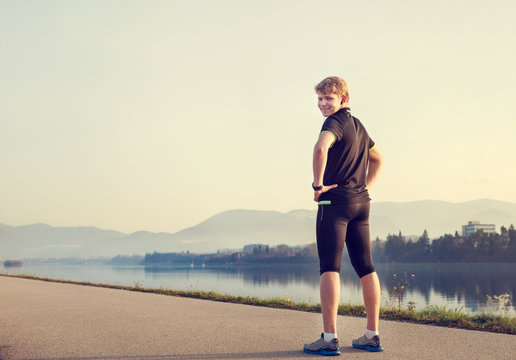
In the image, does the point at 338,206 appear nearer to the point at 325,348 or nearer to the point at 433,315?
the point at 325,348

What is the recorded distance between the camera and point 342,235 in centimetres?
391

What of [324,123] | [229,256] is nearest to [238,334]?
[324,123]

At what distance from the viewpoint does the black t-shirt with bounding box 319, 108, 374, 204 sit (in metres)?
3.92

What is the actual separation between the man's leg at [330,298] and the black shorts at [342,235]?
7 cm

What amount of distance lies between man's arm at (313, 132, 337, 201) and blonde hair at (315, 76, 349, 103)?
0.43 metres

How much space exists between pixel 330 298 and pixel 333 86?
1.70m

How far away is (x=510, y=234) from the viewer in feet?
384

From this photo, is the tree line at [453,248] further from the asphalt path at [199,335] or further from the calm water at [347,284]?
the asphalt path at [199,335]

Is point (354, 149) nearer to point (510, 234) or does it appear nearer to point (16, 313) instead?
point (16, 313)

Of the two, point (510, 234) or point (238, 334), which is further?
point (510, 234)

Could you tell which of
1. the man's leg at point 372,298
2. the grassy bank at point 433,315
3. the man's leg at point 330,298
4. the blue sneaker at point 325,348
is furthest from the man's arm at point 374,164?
the grassy bank at point 433,315

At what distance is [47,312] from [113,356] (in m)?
3.22

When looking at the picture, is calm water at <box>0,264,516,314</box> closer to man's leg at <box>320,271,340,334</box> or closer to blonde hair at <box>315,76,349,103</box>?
man's leg at <box>320,271,340,334</box>

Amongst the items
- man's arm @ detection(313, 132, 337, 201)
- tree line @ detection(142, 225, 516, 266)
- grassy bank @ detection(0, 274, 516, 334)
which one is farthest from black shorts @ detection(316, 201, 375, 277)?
tree line @ detection(142, 225, 516, 266)
